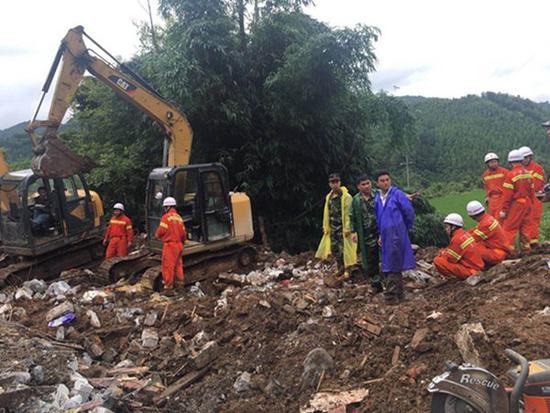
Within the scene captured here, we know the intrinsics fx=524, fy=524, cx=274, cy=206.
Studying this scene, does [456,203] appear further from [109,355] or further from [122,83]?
[109,355]

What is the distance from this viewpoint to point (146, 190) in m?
9.54

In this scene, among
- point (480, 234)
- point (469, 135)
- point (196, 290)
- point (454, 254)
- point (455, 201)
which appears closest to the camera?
point (454, 254)

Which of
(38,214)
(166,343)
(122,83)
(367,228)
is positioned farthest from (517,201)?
(38,214)

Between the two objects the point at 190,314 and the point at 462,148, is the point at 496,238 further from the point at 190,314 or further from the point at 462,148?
the point at 462,148

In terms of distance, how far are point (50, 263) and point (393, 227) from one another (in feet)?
23.1

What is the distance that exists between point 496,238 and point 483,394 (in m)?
4.29

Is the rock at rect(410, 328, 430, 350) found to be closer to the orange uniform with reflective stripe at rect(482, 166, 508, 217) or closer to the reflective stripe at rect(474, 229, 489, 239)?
the reflective stripe at rect(474, 229, 489, 239)

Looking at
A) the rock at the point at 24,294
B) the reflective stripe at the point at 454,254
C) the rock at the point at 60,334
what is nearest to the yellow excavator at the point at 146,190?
the rock at the point at 24,294

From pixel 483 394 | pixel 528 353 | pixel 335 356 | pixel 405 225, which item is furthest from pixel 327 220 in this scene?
pixel 483 394

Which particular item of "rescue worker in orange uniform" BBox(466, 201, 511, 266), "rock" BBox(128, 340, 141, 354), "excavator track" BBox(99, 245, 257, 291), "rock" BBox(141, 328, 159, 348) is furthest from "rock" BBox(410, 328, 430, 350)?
"excavator track" BBox(99, 245, 257, 291)

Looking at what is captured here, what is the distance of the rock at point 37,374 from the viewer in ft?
15.8

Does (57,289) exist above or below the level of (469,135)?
below

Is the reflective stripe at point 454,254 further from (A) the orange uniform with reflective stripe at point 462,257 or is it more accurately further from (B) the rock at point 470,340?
(B) the rock at point 470,340

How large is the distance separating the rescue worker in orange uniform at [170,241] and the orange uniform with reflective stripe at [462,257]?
12.9ft
